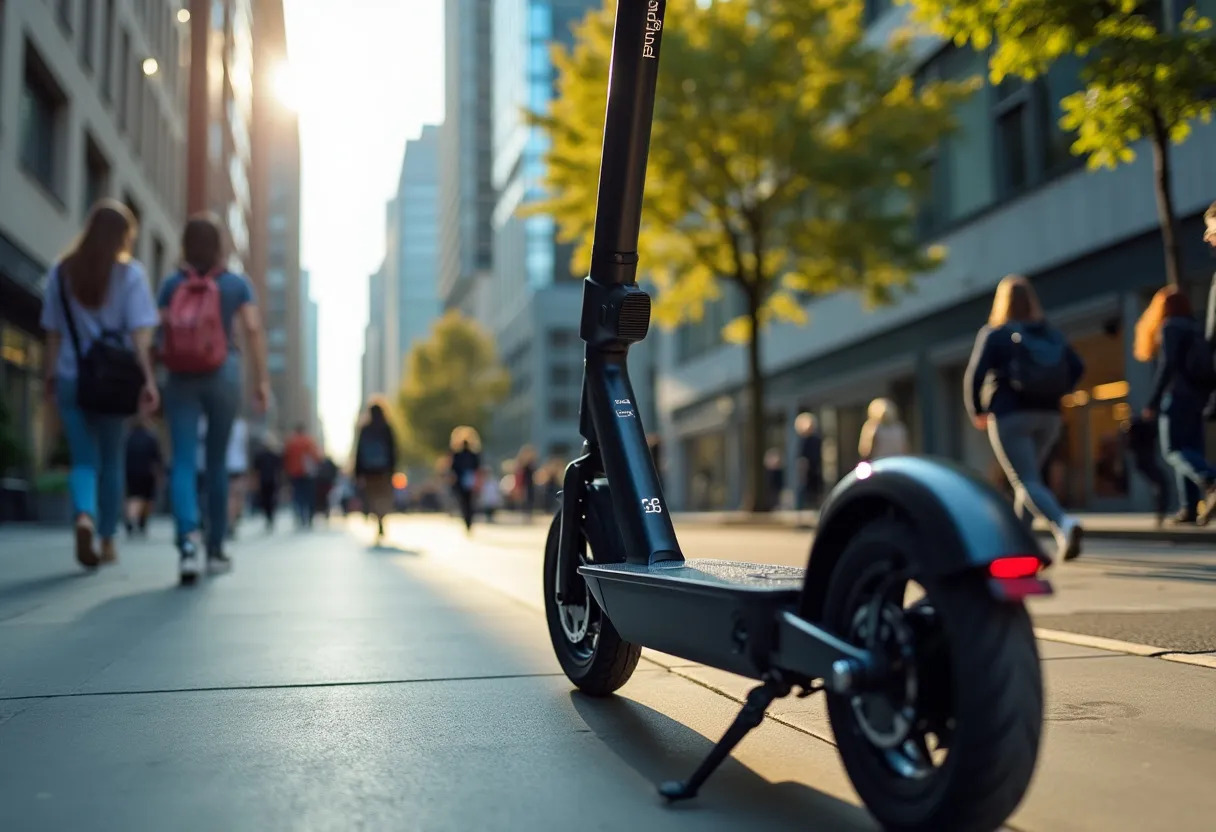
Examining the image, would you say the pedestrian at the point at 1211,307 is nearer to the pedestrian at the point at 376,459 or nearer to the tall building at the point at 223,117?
the pedestrian at the point at 376,459

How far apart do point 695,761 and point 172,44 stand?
1341 inches

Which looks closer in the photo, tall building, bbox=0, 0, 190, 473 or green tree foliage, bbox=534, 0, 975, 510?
tall building, bbox=0, 0, 190, 473

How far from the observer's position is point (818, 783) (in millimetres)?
2477

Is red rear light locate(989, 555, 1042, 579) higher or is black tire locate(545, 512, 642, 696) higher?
red rear light locate(989, 555, 1042, 579)

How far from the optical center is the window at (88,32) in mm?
21447

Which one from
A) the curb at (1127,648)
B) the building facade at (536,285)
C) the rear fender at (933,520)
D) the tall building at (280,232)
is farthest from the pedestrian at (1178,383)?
the tall building at (280,232)

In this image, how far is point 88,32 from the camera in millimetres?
21859

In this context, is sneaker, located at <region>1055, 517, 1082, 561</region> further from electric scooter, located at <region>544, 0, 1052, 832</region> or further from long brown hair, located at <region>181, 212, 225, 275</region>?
long brown hair, located at <region>181, 212, 225, 275</region>

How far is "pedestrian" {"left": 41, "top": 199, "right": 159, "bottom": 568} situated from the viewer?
281 inches

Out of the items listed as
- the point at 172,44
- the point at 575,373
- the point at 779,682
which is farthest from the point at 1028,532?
the point at 575,373

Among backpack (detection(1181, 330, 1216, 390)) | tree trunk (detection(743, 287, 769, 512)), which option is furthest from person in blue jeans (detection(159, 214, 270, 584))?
tree trunk (detection(743, 287, 769, 512))

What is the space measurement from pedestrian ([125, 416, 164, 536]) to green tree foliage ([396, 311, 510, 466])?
1941 inches

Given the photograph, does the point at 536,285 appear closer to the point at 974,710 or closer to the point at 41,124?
the point at 41,124

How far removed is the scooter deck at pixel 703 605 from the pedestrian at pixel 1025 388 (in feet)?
16.0
